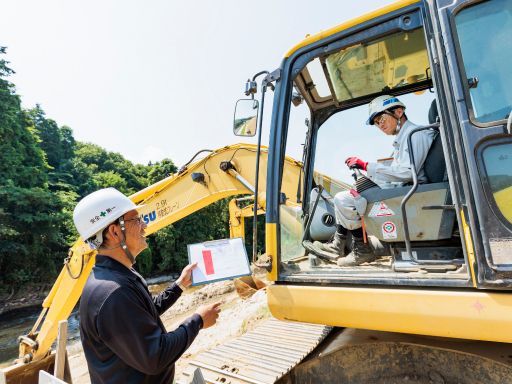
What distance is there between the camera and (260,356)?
8.13 feet

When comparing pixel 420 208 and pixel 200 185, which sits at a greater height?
pixel 200 185

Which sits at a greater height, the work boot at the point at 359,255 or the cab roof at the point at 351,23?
the cab roof at the point at 351,23

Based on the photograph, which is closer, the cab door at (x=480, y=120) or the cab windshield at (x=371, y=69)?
the cab door at (x=480, y=120)

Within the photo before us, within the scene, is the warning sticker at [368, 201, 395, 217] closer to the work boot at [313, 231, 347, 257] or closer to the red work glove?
the red work glove

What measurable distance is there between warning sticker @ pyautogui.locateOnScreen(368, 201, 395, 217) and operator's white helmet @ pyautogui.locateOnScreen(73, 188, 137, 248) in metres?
1.47

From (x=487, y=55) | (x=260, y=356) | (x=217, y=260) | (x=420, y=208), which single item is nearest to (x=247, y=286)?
(x=260, y=356)

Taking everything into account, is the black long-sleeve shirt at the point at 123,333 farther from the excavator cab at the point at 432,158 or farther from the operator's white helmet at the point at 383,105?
the operator's white helmet at the point at 383,105

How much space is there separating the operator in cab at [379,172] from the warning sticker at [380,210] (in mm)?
61

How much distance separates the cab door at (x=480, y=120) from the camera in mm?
1462

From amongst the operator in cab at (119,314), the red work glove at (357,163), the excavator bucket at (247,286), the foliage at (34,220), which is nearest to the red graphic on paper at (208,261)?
the operator in cab at (119,314)

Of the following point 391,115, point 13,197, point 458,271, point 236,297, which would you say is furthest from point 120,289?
point 13,197

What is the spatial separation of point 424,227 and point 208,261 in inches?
51.7

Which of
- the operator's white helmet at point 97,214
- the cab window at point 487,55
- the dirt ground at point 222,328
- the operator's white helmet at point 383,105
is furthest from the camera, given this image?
the dirt ground at point 222,328

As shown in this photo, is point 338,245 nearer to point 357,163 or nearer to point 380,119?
point 357,163
